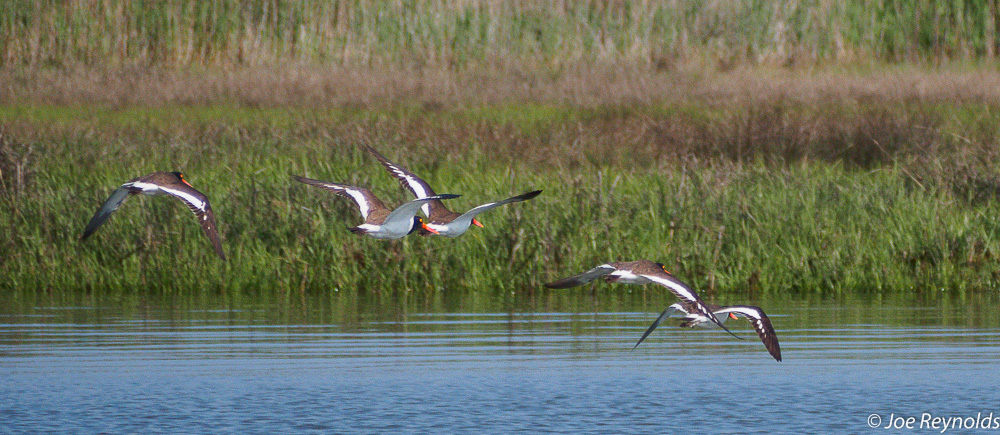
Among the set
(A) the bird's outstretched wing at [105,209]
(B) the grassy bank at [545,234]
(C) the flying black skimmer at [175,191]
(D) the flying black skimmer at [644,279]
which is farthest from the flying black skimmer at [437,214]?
(B) the grassy bank at [545,234]

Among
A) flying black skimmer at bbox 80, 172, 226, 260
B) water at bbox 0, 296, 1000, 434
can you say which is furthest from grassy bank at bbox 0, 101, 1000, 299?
flying black skimmer at bbox 80, 172, 226, 260

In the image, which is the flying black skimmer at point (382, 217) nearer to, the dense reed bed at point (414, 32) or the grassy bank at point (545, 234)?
the grassy bank at point (545, 234)

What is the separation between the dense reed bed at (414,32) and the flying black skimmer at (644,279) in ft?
51.3

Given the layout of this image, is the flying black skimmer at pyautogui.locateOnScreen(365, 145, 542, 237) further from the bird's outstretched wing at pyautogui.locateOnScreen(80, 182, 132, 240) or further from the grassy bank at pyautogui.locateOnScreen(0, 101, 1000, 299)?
the grassy bank at pyautogui.locateOnScreen(0, 101, 1000, 299)

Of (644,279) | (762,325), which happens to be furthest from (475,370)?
(762,325)

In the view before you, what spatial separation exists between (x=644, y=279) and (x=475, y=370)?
51.6 inches

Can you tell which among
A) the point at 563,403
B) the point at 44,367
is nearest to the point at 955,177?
the point at 563,403

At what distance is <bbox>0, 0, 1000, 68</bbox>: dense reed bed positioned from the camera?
25.9m

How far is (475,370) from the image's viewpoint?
35.2 ft

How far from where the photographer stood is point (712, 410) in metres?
9.62

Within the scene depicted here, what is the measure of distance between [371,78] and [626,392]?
14763mm

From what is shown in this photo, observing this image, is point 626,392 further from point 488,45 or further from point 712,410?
point 488,45

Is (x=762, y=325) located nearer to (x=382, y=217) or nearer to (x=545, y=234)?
(x=382, y=217)

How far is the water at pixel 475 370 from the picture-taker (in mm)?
9406
